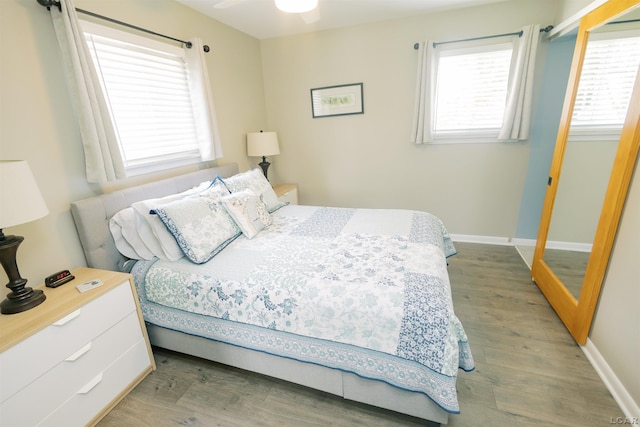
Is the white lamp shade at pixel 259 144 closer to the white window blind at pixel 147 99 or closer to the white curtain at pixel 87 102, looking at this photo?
the white window blind at pixel 147 99

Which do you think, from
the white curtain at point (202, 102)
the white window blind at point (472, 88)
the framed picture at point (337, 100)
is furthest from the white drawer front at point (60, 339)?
the white window blind at point (472, 88)

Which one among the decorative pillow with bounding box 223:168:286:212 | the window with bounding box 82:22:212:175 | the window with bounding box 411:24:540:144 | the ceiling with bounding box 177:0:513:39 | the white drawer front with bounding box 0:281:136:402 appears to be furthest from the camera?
the window with bounding box 411:24:540:144

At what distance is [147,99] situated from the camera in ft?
7.40

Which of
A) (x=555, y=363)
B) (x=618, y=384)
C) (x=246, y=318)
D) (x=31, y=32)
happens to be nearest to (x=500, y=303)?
(x=555, y=363)

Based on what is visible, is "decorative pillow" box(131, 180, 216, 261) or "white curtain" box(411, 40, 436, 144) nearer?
"decorative pillow" box(131, 180, 216, 261)

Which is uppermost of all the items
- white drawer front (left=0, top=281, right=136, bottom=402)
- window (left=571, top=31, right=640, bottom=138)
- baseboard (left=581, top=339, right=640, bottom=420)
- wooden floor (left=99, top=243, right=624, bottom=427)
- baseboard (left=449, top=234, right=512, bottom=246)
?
window (left=571, top=31, right=640, bottom=138)

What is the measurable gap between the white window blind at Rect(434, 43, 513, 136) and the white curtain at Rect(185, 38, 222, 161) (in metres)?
2.38

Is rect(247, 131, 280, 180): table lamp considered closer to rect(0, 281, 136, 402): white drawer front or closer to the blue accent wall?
rect(0, 281, 136, 402): white drawer front

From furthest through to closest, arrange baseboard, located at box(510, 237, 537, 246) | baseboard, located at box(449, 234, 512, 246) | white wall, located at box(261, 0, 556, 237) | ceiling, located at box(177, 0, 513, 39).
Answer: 1. baseboard, located at box(449, 234, 512, 246)
2. baseboard, located at box(510, 237, 537, 246)
3. white wall, located at box(261, 0, 556, 237)
4. ceiling, located at box(177, 0, 513, 39)

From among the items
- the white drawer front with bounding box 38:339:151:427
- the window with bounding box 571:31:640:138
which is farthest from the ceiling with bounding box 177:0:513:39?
the white drawer front with bounding box 38:339:151:427

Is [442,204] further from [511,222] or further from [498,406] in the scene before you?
[498,406]

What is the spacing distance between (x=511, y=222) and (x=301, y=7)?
3.12 meters

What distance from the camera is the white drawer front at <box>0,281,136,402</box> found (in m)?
1.16

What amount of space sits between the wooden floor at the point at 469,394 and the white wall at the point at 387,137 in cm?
159
